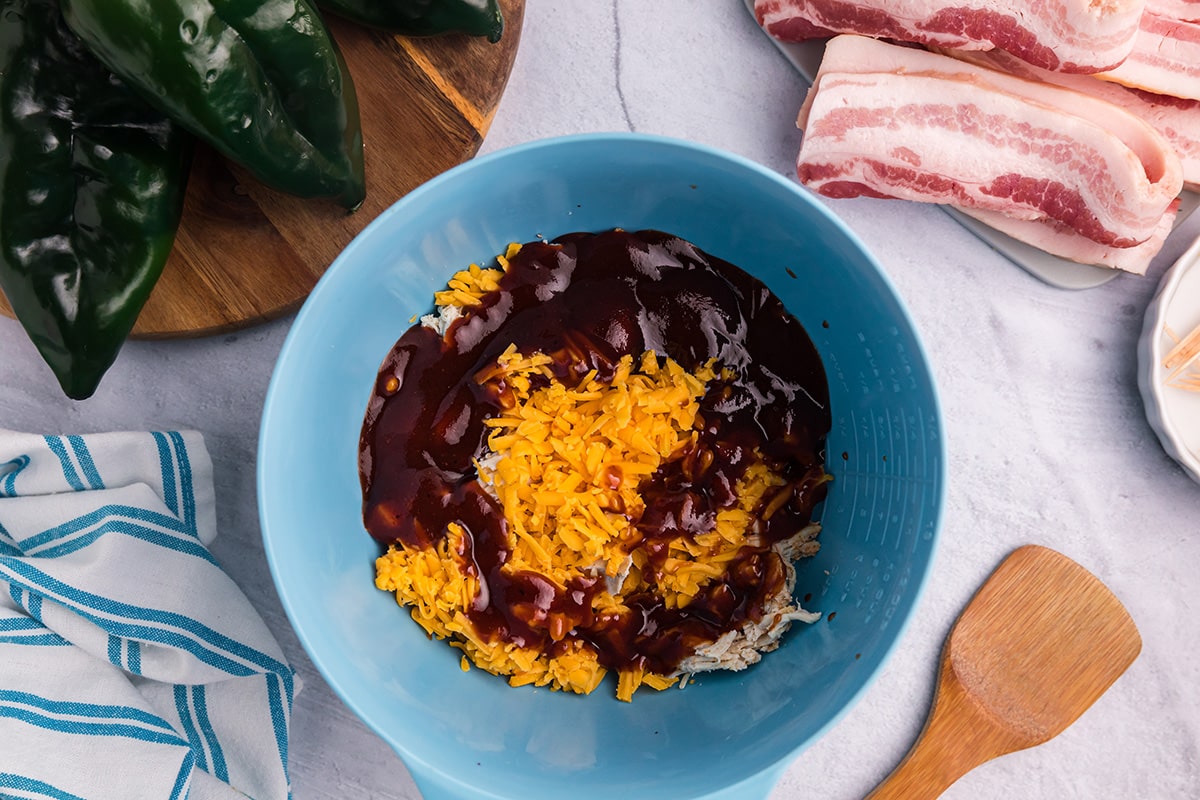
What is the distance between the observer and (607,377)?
1148 millimetres

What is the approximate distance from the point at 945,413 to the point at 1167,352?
12.8 inches

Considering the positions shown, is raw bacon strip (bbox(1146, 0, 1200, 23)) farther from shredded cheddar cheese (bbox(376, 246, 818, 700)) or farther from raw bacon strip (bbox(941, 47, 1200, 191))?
shredded cheddar cheese (bbox(376, 246, 818, 700))

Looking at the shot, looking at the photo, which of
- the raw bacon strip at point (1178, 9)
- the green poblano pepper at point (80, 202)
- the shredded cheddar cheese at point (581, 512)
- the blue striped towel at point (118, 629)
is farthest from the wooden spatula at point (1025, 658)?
the green poblano pepper at point (80, 202)

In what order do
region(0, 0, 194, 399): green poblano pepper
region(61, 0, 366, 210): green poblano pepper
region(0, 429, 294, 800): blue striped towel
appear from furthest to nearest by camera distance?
region(0, 429, 294, 800): blue striped towel, region(0, 0, 194, 399): green poblano pepper, region(61, 0, 366, 210): green poblano pepper

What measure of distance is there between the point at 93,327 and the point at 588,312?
61cm

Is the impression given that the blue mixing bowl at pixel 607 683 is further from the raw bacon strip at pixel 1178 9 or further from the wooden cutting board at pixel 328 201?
the raw bacon strip at pixel 1178 9

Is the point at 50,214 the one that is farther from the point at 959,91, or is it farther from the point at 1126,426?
the point at 1126,426

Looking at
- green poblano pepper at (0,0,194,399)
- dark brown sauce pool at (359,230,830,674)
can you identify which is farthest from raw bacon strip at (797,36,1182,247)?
green poblano pepper at (0,0,194,399)

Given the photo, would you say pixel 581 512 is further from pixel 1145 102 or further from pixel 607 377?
pixel 1145 102

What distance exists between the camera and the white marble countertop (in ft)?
4.25

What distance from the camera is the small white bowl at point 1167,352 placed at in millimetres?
1287

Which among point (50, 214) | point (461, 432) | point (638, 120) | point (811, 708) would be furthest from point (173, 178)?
point (811, 708)

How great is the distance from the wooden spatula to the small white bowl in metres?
0.23

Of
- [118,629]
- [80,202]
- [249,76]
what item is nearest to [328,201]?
[249,76]
